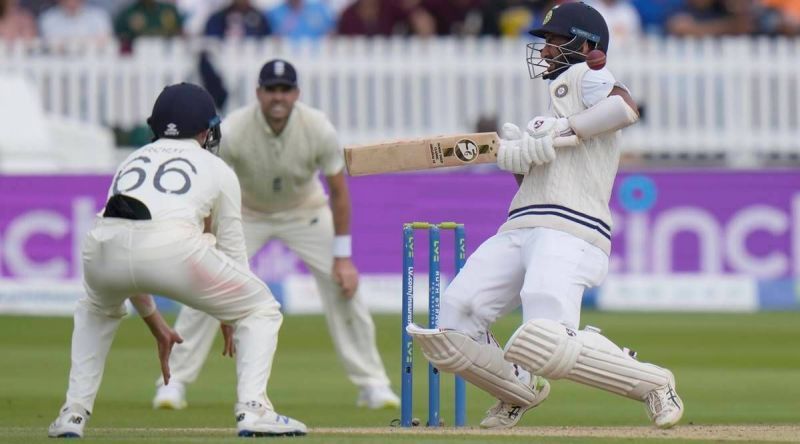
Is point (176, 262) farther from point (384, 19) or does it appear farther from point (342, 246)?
point (384, 19)

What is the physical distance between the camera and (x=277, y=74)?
8.60m

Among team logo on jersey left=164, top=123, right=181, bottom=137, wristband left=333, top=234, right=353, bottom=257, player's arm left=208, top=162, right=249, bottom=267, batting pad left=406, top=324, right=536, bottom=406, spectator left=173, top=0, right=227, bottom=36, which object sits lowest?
batting pad left=406, top=324, right=536, bottom=406

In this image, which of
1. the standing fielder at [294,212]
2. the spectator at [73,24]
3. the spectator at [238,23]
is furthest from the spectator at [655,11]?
the standing fielder at [294,212]

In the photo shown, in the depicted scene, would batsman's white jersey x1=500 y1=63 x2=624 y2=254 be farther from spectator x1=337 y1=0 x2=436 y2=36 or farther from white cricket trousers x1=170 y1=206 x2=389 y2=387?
spectator x1=337 y1=0 x2=436 y2=36

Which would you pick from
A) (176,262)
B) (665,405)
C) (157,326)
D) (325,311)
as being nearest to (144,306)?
(157,326)

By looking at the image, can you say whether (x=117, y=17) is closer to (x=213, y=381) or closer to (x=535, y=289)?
(x=213, y=381)

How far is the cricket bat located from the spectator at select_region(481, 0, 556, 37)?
9099 mm

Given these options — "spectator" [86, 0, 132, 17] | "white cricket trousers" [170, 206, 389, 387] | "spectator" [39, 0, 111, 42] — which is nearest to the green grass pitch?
"white cricket trousers" [170, 206, 389, 387]

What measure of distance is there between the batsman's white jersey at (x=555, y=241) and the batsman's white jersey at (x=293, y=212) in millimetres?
2332

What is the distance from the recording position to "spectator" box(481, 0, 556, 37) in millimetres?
15469

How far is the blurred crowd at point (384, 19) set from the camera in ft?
50.9

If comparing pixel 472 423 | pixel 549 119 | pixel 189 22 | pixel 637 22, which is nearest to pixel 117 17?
pixel 189 22

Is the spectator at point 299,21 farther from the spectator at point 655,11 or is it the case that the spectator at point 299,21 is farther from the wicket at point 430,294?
the wicket at point 430,294

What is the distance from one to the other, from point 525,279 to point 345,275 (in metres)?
2.61
